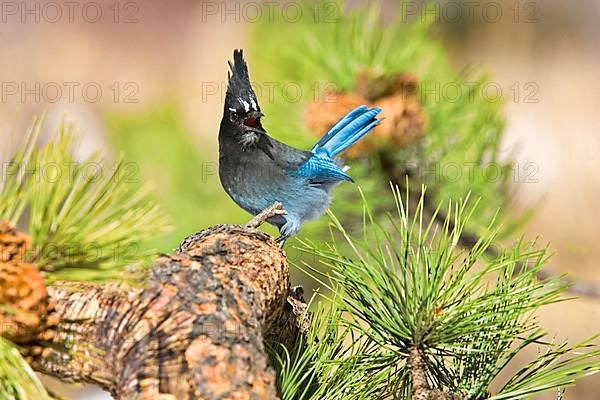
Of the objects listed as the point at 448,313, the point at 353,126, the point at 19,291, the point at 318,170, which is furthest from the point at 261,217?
the point at 318,170

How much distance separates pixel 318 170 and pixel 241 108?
24cm

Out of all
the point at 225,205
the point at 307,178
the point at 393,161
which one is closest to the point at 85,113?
the point at 225,205

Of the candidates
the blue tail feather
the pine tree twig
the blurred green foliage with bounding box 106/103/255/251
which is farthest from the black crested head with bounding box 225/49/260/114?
the pine tree twig

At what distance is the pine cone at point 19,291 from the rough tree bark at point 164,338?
0.8 inches

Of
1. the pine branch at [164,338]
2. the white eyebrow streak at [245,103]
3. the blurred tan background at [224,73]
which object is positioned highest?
the blurred tan background at [224,73]

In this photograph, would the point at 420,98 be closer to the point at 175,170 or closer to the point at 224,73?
the point at 175,170

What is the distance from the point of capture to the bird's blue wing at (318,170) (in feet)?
5.83

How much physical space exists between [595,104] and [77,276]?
424 cm

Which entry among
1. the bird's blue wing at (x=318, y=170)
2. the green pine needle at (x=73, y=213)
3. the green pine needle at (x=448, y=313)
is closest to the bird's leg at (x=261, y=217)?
the green pine needle at (x=448, y=313)

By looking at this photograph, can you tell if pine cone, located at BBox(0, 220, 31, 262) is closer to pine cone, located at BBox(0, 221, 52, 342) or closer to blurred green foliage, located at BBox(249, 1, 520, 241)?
pine cone, located at BBox(0, 221, 52, 342)

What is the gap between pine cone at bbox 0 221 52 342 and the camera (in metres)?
0.67

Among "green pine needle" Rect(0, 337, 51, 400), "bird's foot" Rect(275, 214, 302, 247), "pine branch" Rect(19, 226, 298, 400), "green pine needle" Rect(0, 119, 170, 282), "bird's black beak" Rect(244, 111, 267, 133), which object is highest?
"bird's black beak" Rect(244, 111, 267, 133)

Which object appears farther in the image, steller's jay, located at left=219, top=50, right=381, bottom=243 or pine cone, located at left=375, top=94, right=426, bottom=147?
steller's jay, located at left=219, top=50, right=381, bottom=243

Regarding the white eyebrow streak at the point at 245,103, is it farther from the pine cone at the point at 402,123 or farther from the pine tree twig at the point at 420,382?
the pine tree twig at the point at 420,382
